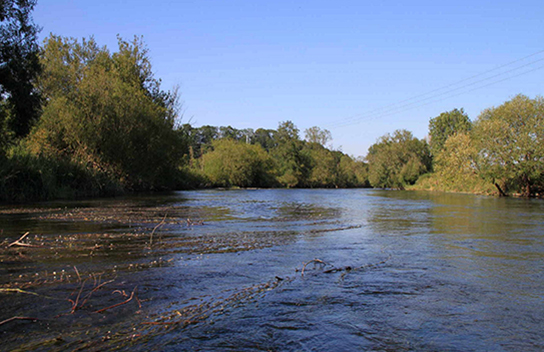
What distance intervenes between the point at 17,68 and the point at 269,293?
23546mm

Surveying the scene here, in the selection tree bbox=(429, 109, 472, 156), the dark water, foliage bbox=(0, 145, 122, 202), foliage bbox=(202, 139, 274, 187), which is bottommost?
the dark water

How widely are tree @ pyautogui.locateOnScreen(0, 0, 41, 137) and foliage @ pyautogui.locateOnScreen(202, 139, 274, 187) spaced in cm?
3724

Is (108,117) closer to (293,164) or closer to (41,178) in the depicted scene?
(41,178)

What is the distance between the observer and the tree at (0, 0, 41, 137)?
21.6 meters

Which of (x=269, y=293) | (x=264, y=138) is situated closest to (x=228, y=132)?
(x=264, y=138)

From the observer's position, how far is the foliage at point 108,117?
30.0 metres

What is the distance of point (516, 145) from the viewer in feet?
121

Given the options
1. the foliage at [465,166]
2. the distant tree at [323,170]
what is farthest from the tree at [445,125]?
the foliage at [465,166]

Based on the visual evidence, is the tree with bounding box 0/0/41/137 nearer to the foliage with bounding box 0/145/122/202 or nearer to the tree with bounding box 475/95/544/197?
the foliage with bounding box 0/145/122/202

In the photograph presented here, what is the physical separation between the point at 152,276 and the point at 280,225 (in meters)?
6.98

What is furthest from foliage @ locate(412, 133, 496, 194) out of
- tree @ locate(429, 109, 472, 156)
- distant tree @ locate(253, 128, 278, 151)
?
distant tree @ locate(253, 128, 278, 151)

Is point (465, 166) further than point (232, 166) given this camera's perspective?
No

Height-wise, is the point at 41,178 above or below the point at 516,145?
below

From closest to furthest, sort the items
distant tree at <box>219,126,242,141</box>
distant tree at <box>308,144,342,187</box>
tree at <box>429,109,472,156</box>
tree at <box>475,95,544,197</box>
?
1. tree at <box>475,95,544,197</box>
2. tree at <box>429,109,472,156</box>
3. distant tree at <box>308,144,342,187</box>
4. distant tree at <box>219,126,242,141</box>
